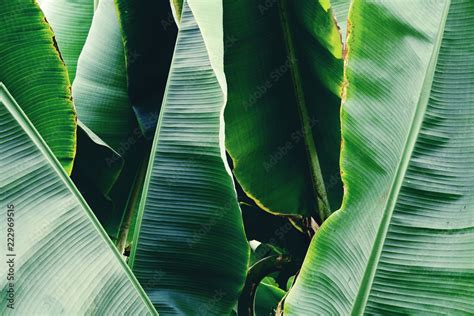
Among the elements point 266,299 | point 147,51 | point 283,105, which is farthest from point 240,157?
point 266,299

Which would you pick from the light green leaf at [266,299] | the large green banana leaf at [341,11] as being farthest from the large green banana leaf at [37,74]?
the light green leaf at [266,299]

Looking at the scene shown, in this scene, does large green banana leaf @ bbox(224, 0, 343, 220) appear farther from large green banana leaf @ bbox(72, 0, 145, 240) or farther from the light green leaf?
the light green leaf

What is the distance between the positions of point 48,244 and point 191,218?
1.04ft

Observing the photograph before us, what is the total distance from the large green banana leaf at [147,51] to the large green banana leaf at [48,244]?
18.9 inches

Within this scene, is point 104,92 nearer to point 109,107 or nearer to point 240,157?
→ point 109,107

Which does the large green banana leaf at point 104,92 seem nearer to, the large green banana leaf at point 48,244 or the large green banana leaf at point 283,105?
the large green banana leaf at point 283,105

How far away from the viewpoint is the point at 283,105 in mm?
1374

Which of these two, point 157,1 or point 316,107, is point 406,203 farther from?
point 157,1

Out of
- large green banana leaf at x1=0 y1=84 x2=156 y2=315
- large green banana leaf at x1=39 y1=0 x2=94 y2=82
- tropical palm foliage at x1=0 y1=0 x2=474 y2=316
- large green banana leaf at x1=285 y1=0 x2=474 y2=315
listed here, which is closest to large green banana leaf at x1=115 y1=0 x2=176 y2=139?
tropical palm foliage at x1=0 y1=0 x2=474 y2=316

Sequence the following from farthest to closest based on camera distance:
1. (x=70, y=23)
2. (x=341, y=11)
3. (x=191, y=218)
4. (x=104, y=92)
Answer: (x=70, y=23)
(x=104, y=92)
(x=341, y=11)
(x=191, y=218)

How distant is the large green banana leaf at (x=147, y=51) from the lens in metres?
1.46

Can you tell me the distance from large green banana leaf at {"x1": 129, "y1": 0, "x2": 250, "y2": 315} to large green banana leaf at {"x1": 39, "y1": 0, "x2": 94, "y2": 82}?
66cm

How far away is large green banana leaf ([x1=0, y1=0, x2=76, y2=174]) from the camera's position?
1163 mm

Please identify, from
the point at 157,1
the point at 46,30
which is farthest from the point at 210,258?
the point at 157,1
